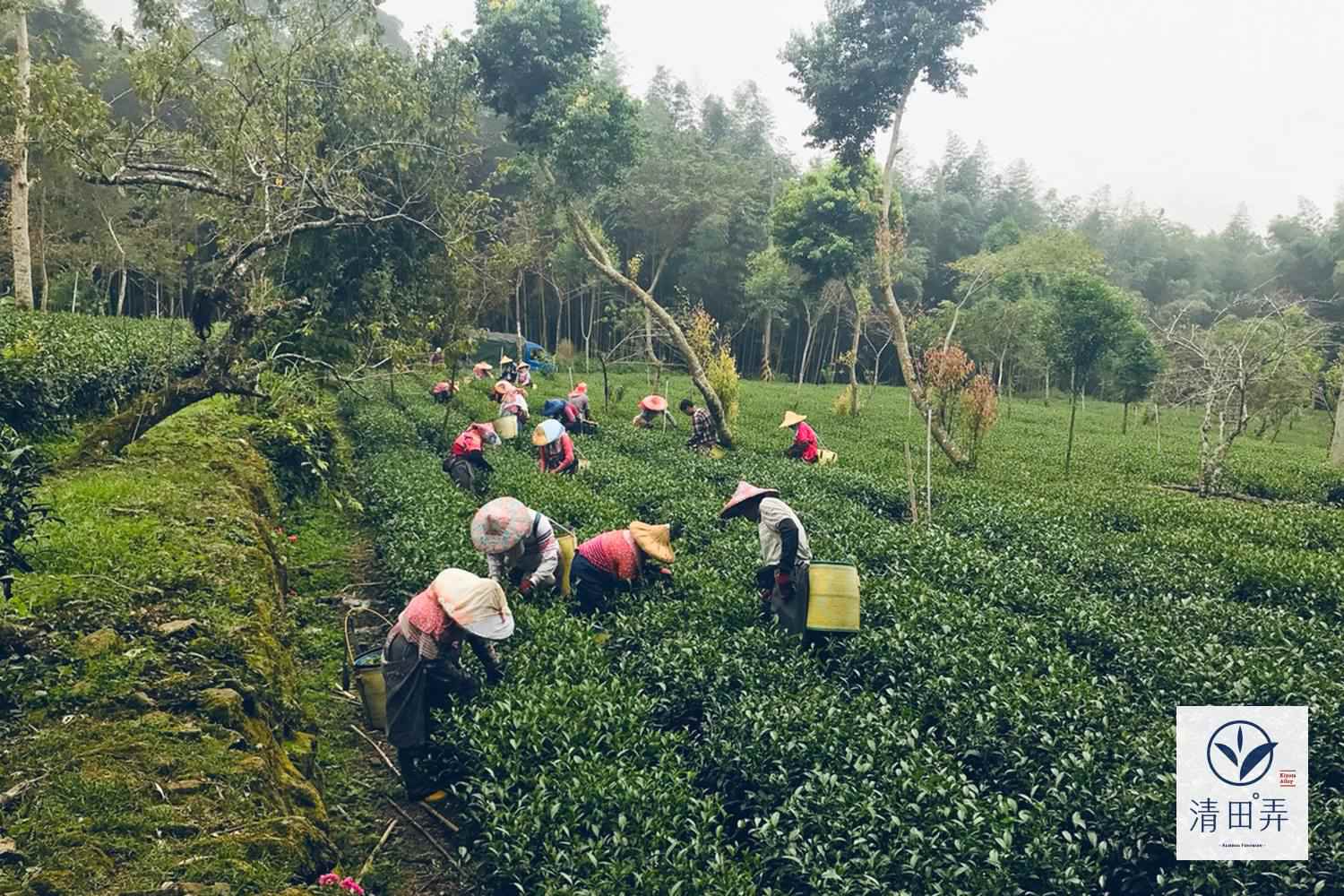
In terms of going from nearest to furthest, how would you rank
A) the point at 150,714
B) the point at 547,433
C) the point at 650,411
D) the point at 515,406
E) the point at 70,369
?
the point at 150,714, the point at 70,369, the point at 547,433, the point at 515,406, the point at 650,411

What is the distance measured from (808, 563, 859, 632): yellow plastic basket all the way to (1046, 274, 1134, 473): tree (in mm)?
12340

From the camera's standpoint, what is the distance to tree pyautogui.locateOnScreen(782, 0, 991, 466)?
17.4m

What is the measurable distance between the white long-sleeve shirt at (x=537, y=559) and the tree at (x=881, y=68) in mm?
11162

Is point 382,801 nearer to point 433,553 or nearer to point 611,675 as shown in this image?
point 611,675

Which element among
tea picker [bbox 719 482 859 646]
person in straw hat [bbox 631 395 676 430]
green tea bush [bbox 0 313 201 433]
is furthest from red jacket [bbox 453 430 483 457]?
person in straw hat [bbox 631 395 676 430]

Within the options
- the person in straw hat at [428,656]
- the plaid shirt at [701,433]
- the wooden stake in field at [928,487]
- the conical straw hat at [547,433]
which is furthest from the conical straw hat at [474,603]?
the plaid shirt at [701,433]

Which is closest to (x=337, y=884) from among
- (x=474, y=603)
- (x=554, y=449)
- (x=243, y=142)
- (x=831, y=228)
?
(x=474, y=603)

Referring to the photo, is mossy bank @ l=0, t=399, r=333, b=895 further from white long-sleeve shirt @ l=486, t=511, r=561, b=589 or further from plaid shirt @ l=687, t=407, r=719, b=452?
plaid shirt @ l=687, t=407, r=719, b=452

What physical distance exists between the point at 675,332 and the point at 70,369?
11292mm

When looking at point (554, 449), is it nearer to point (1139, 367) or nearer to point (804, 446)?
point (804, 446)

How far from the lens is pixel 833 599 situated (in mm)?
6594

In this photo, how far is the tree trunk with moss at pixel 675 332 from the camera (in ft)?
57.5

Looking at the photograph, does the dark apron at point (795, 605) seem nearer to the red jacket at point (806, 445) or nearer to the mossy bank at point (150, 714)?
the mossy bank at point (150, 714)

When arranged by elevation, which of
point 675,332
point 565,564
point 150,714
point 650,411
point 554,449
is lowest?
point 150,714
